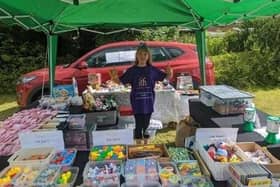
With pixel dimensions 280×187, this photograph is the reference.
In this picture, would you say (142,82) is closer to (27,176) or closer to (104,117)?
(104,117)

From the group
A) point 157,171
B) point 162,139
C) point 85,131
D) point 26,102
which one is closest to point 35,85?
point 26,102

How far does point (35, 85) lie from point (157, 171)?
511cm

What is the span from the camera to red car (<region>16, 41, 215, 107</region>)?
20.4ft

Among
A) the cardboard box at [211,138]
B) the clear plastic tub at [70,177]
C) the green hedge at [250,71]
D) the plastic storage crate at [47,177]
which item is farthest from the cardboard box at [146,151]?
the green hedge at [250,71]

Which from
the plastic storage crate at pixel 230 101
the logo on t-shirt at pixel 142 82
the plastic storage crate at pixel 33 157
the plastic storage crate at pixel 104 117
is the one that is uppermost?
the logo on t-shirt at pixel 142 82

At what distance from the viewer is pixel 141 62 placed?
13.2 ft

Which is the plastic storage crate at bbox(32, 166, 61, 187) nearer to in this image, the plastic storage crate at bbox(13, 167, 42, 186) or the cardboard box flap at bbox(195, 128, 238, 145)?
the plastic storage crate at bbox(13, 167, 42, 186)

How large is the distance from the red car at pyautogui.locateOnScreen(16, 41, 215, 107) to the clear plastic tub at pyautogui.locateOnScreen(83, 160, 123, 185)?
4302mm

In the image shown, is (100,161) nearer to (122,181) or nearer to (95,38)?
(122,181)

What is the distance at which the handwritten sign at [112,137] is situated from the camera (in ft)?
7.61

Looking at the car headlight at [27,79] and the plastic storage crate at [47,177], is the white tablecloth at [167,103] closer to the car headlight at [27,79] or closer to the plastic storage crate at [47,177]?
the car headlight at [27,79]

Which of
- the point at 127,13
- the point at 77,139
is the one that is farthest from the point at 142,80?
the point at 77,139

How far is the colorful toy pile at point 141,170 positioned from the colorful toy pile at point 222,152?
359mm

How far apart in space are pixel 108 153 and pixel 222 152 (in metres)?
0.70
